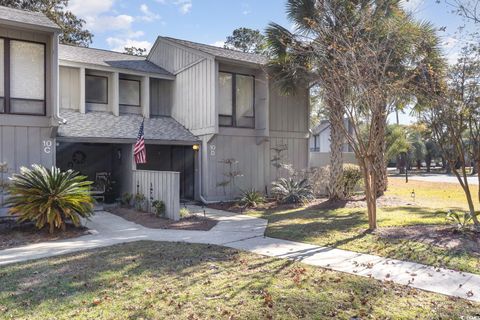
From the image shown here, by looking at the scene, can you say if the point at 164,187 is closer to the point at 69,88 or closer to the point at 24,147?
the point at 24,147

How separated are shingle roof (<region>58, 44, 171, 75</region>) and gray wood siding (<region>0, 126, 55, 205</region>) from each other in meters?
4.49

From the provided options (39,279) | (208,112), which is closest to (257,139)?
(208,112)

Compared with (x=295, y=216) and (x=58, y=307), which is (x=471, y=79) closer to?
(x=295, y=216)

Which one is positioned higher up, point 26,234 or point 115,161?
point 115,161

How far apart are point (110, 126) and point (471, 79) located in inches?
436

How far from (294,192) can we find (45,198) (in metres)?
7.86

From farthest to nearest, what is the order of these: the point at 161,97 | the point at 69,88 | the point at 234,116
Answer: the point at 161,97 → the point at 234,116 → the point at 69,88

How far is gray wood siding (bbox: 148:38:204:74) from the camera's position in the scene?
14.8 m

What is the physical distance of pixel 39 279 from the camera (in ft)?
16.8

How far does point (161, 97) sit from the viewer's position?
16266 millimetres

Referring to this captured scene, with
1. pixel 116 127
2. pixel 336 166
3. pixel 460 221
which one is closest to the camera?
pixel 460 221

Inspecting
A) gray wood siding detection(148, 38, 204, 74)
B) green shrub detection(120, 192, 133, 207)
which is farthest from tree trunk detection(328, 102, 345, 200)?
green shrub detection(120, 192, 133, 207)

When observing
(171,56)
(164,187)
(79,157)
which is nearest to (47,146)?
(164,187)

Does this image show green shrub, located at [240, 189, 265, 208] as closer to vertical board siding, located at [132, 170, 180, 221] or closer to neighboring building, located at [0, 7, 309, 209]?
neighboring building, located at [0, 7, 309, 209]
